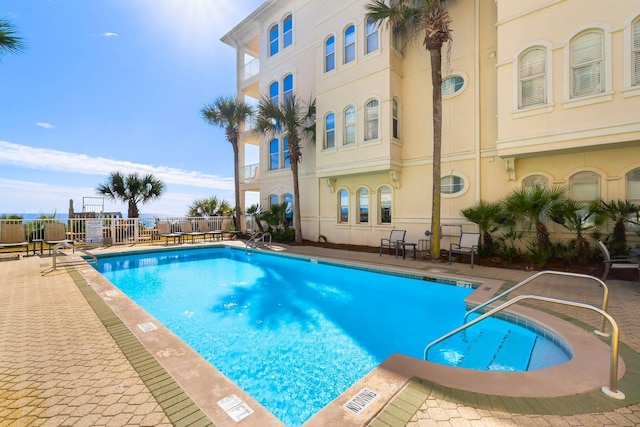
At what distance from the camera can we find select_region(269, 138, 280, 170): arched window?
16.6m

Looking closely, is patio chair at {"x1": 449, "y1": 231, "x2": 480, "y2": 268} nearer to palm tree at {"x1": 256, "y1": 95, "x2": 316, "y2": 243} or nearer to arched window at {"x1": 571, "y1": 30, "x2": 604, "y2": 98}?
arched window at {"x1": 571, "y1": 30, "x2": 604, "y2": 98}

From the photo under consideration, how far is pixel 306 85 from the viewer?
15.1 m

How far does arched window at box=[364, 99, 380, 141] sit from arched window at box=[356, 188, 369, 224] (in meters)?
2.52

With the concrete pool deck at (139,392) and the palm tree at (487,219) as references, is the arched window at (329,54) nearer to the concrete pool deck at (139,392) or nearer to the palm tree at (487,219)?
the palm tree at (487,219)

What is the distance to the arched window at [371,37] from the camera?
36.1ft

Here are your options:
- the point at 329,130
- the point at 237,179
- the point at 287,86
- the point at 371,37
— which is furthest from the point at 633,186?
the point at 237,179

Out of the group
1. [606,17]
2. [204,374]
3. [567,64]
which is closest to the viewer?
[204,374]

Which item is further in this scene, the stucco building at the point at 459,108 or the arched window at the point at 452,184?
the arched window at the point at 452,184

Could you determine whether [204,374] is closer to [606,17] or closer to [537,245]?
[537,245]

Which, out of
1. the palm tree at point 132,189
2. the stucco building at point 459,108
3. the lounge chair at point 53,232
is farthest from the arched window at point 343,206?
the palm tree at point 132,189

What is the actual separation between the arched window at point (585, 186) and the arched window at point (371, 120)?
21.7ft

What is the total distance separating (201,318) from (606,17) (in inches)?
476

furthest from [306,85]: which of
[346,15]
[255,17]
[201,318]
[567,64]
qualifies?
[201,318]

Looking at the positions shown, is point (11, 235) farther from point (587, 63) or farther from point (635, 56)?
point (635, 56)
